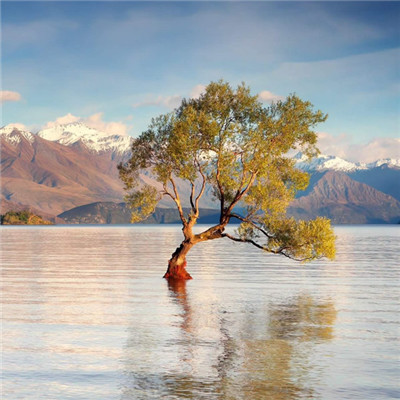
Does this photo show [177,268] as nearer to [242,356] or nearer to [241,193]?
[241,193]

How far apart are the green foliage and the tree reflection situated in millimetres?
16542

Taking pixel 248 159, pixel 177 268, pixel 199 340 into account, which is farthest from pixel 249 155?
pixel 199 340

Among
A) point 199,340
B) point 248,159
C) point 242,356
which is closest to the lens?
point 242,356

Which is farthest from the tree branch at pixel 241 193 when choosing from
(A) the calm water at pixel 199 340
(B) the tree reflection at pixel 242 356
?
(B) the tree reflection at pixel 242 356

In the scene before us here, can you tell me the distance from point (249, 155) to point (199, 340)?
30529mm

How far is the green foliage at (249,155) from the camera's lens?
56312 millimetres

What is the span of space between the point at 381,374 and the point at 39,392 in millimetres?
12178

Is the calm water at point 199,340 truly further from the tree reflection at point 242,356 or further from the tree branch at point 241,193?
the tree branch at point 241,193

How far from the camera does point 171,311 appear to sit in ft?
128

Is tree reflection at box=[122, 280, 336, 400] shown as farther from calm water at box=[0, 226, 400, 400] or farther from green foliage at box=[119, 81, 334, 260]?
green foliage at box=[119, 81, 334, 260]

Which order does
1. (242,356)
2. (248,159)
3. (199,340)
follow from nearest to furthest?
(242,356) < (199,340) < (248,159)

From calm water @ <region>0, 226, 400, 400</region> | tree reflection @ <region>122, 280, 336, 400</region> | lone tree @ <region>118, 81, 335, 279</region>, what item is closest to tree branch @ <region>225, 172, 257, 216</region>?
lone tree @ <region>118, 81, 335, 279</region>

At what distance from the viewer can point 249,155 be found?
2261 inches

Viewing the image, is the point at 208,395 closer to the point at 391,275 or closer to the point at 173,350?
the point at 173,350
